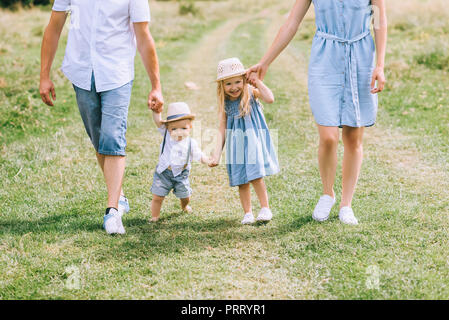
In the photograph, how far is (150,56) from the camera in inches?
165

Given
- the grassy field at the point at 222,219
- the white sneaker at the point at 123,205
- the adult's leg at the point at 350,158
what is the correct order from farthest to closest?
the white sneaker at the point at 123,205 → the adult's leg at the point at 350,158 → the grassy field at the point at 222,219

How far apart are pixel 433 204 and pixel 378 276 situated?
5.60 ft

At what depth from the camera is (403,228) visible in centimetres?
416

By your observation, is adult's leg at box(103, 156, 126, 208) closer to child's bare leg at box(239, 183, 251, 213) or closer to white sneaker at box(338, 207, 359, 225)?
child's bare leg at box(239, 183, 251, 213)

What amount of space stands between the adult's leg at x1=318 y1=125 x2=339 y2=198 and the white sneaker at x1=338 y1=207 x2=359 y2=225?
170 millimetres

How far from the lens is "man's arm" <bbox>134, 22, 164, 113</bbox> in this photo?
13.5ft

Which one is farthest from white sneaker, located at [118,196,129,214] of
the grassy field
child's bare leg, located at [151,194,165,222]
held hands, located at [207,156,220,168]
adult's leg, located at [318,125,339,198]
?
adult's leg, located at [318,125,339,198]

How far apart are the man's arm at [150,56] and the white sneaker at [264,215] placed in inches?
48.7

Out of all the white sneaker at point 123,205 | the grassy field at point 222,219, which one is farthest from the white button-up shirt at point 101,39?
the grassy field at point 222,219

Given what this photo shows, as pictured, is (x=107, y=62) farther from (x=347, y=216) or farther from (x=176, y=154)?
(x=347, y=216)

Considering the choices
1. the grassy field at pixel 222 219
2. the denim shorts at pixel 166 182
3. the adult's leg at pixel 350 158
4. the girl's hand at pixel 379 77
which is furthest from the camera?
the denim shorts at pixel 166 182

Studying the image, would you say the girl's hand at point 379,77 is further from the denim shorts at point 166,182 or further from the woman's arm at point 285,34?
the denim shorts at point 166,182

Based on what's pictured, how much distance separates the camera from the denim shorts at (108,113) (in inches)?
162
